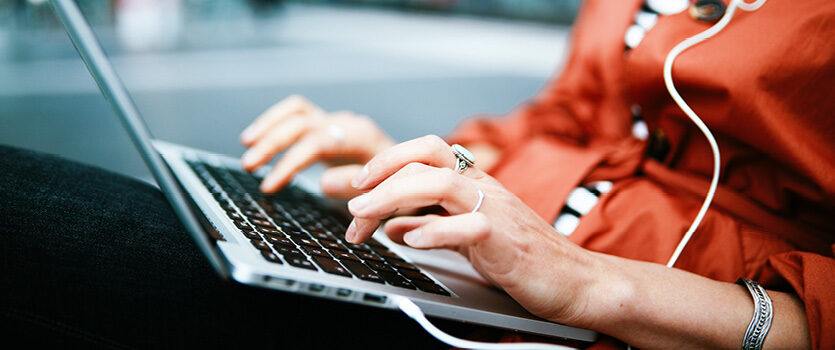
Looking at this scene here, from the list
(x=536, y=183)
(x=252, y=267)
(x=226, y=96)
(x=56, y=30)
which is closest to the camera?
(x=252, y=267)

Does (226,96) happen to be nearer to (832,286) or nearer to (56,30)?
(56,30)

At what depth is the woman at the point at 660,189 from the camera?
0.43 m

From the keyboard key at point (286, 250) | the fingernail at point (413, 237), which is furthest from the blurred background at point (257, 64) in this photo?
the fingernail at point (413, 237)

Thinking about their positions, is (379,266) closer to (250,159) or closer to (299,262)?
(299,262)

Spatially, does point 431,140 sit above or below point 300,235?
above

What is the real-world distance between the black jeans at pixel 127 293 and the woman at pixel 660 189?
102 millimetres

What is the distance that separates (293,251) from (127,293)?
0.14 meters

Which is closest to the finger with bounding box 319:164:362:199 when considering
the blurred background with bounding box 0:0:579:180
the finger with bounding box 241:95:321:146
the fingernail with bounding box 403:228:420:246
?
the finger with bounding box 241:95:321:146

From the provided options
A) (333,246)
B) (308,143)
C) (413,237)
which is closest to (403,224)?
(413,237)

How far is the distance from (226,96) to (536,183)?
236 cm

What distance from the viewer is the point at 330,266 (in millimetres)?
443

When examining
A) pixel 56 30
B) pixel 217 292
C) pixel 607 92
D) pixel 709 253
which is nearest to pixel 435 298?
pixel 217 292

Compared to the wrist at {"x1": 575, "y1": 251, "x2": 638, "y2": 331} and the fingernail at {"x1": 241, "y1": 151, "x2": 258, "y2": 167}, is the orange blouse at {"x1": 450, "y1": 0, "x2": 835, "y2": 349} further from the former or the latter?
the fingernail at {"x1": 241, "y1": 151, "x2": 258, "y2": 167}

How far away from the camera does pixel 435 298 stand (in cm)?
45
